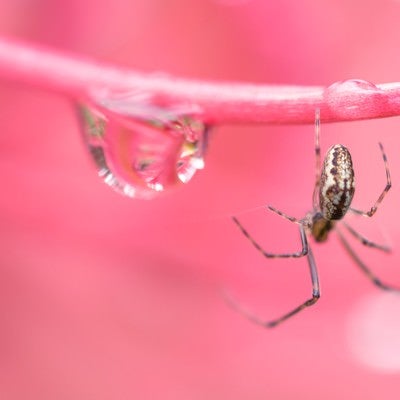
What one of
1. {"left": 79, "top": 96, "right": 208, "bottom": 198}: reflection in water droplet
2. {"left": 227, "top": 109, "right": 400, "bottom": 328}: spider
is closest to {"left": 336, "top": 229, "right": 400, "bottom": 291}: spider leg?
{"left": 227, "top": 109, "right": 400, "bottom": 328}: spider

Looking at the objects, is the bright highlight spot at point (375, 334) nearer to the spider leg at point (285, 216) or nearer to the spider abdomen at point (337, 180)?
the spider leg at point (285, 216)

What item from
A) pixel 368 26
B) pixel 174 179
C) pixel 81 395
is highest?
pixel 368 26

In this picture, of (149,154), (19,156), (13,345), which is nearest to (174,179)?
(149,154)

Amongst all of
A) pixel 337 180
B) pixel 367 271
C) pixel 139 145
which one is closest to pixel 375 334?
Result: pixel 367 271

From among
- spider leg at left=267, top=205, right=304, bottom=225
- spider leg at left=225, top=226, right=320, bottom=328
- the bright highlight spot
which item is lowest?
the bright highlight spot

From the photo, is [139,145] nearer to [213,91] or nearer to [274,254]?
[213,91]

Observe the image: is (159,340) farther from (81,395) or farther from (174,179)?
(174,179)

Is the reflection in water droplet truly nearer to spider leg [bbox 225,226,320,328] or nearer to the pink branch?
the pink branch

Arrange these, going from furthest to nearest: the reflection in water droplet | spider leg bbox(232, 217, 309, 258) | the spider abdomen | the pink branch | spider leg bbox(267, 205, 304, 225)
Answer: spider leg bbox(232, 217, 309, 258), spider leg bbox(267, 205, 304, 225), the spider abdomen, the reflection in water droplet, the pink branch
